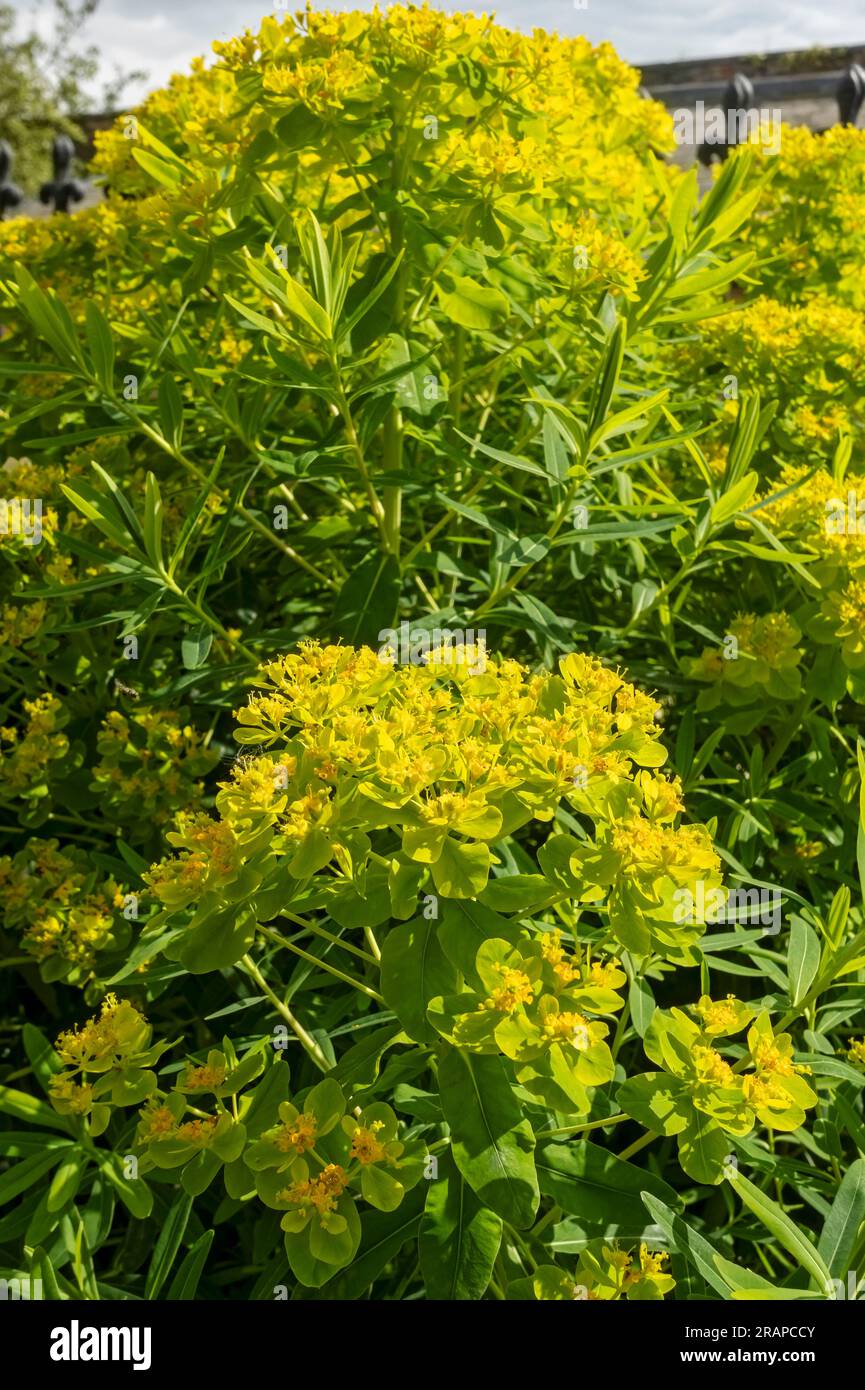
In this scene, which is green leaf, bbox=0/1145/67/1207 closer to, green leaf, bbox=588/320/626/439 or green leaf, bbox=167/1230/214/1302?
green leaf, bbox=167/1230/214/1302

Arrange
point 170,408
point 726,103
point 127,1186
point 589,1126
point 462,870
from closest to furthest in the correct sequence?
point 462,870
point 589,1126
point 127,1186
point 170,408
point 726,103

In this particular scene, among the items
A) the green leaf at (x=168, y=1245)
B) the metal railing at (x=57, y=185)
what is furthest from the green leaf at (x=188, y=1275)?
the metal railing at (x=57, y=185)

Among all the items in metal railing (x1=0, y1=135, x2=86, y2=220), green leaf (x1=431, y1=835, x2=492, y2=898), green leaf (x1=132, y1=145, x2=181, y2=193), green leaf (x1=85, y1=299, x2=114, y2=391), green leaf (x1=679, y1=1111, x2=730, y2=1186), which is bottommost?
green leaf (x1=679, y1=1111, x2=730, y2=1186)

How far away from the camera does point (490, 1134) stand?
1374mm

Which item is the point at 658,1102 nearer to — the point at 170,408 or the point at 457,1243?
the point at 457,1243

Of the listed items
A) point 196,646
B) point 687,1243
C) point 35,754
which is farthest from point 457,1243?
point 35,754

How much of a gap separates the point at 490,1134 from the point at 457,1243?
18 centimetres

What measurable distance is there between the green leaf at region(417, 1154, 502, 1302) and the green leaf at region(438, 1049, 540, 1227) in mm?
84

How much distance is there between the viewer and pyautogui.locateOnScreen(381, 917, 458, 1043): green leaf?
4.50 feet

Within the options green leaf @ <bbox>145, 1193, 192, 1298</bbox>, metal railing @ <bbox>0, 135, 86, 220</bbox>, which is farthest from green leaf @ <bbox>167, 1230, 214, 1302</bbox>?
metal railing @ <bbox>0, 135, 86, 220</bbox>

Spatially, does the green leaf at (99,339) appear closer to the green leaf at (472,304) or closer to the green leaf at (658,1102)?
the green leaf at (472,304)

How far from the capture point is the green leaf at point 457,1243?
143cm

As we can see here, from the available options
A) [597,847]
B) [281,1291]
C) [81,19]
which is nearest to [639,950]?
[597,847]

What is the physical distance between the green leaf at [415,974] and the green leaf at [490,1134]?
89mm
